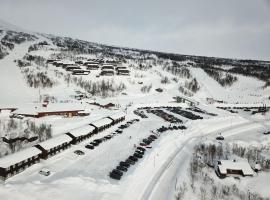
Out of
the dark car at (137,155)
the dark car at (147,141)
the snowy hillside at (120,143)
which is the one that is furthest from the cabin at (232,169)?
the dark car at (147,141)

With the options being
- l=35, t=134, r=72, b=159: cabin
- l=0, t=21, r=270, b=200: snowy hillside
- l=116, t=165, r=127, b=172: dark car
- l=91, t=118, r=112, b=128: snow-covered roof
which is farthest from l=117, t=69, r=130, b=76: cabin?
l=116, t=165, r=127, b=172: dark car

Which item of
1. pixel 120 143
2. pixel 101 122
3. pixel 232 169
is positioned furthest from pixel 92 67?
pixel 232 169

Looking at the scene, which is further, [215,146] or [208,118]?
[208,118]

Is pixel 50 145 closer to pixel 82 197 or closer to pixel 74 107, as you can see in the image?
pixel 82 197

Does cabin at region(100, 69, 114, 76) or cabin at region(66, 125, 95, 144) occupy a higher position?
cabin at region(100, 69, 114, 76)

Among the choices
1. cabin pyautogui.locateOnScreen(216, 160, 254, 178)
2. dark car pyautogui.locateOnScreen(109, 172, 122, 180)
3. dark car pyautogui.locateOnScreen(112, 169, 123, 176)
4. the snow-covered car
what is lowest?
cabin pyautogui.locateOnScreen(216, 160, 254, 178)

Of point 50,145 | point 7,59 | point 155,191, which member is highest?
point 7,59

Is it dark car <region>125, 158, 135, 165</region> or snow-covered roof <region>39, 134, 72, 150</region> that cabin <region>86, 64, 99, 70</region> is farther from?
dark car <region>125, 158, 135, 165</region>

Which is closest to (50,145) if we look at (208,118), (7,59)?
(208,118)
